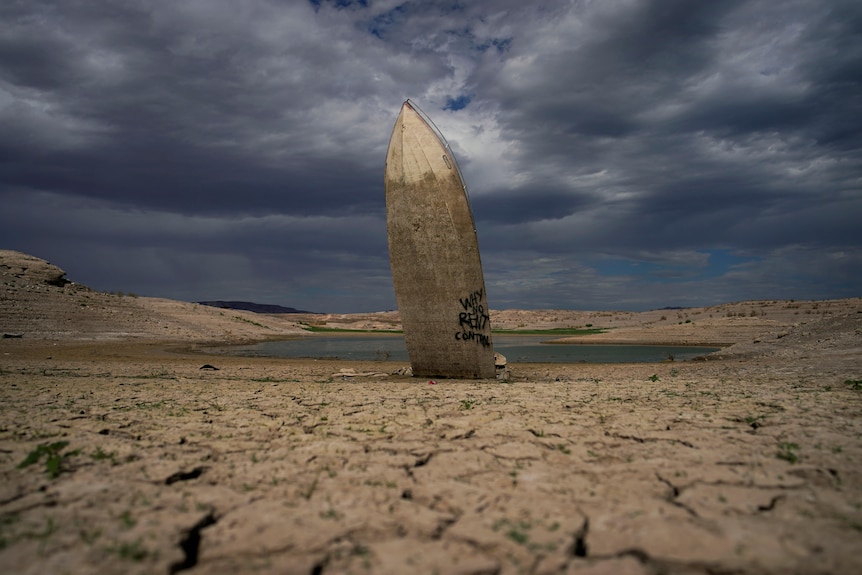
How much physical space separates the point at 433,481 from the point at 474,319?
861 centimetres

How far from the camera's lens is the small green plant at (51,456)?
434 centimetres

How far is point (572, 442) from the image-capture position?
5.41 metres

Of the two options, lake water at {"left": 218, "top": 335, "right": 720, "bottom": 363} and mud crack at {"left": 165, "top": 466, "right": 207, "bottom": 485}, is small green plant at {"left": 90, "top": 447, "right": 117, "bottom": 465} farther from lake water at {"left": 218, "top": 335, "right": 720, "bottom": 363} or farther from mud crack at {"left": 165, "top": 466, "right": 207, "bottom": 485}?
lake water at {"left": 218, "top": 335, "right": 720, "bottom": 363}

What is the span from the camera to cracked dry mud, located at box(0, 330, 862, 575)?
3.06m

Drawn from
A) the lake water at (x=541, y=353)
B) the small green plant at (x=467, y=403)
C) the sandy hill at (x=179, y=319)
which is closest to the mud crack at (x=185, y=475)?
the small green plant at (x=467, y=403)

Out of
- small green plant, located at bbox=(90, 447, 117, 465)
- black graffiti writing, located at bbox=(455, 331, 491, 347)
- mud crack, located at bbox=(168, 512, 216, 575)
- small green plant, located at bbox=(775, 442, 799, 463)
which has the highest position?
black graffiti writing, located at bbox=(455, 331, 491, 347)

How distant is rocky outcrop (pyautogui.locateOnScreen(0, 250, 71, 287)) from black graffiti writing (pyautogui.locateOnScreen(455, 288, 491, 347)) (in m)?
30.3

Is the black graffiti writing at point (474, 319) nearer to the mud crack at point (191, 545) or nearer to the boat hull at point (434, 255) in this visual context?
the boat hull at point (434, 255)

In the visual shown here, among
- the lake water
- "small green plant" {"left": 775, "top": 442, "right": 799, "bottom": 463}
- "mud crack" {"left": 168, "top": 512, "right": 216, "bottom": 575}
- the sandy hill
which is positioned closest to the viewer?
"mud crack" {"left": 168, "top": 512, "right": 216, "bottom": 575}

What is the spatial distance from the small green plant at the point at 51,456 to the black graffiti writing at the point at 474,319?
29.4ft

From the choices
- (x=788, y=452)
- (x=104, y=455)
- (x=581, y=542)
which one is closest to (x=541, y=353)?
(x=788, y=452)

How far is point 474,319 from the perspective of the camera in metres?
12.9

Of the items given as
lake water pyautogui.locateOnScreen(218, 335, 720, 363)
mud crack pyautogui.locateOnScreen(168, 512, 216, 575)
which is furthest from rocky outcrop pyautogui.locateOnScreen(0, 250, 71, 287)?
mud crack pyautogui.locateOnScreen(168, 512, 216, 575)

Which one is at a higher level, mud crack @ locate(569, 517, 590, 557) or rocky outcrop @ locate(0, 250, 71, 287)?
rocky outcrop @ locate(0, 250, 71, 287)
